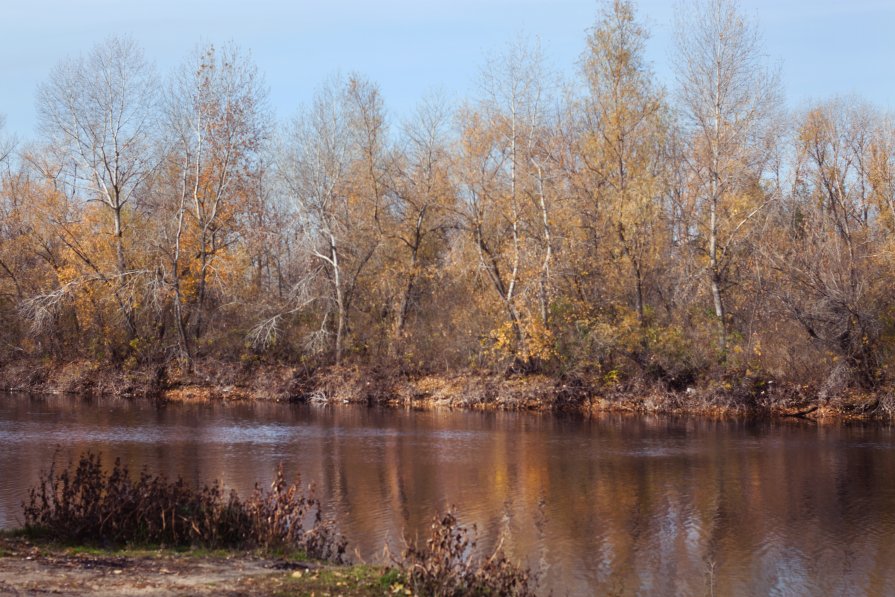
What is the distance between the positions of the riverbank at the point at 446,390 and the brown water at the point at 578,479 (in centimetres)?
216

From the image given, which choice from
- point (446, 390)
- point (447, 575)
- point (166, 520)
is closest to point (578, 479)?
point (166, 520)

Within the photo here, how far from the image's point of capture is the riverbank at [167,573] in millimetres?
9211

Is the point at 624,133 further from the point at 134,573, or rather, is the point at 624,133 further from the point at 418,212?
the point at 134,573

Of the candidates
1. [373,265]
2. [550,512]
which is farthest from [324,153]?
[550,512]

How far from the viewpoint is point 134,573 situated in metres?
9.88

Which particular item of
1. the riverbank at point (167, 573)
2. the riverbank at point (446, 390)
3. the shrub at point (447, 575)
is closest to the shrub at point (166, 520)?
the riverbank at point (167, 573)

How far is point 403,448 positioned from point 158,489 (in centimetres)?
1363

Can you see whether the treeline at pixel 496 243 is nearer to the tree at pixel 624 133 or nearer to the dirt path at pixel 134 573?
the tree at pixel 624 133

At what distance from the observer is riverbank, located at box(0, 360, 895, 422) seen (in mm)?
33219

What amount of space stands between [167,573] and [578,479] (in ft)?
43.2

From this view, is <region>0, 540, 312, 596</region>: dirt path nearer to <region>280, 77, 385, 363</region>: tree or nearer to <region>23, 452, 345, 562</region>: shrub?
<region>23, 452, 345, 562</region>: shrub

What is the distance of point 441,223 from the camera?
42.2m

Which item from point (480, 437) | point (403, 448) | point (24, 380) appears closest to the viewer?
point (403, 448)

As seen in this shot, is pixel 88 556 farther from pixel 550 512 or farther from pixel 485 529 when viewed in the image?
pixel 550 512
